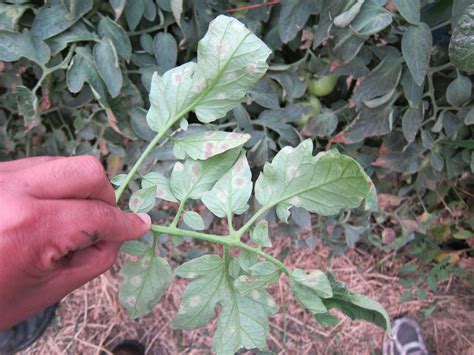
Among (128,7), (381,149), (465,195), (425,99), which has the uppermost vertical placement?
(128,7)

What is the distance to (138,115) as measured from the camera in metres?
0.87

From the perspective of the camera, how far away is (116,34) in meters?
0.76

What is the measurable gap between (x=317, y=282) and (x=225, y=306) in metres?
0.13

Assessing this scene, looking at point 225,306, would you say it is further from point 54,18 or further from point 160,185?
point 54,18

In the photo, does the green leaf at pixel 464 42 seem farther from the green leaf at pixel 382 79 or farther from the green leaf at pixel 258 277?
the green leaf at pixel 258 277

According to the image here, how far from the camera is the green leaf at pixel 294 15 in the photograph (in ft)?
2.33

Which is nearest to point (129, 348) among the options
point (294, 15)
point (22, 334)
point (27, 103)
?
point (22, 334)

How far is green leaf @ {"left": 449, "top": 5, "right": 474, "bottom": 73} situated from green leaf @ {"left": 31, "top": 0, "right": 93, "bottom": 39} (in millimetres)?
537

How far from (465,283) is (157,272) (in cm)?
107

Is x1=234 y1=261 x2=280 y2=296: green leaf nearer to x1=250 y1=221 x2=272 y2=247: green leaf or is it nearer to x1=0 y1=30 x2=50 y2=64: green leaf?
x1=250 y1=221 x2=272 y2=247: green leaf

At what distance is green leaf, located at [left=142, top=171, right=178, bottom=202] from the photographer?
1.82 ft

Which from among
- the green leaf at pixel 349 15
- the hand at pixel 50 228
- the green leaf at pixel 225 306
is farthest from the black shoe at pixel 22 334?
the green leaf at pixel 349 15

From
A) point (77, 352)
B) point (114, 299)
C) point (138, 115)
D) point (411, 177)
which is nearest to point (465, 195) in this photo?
→ point (411, 177)

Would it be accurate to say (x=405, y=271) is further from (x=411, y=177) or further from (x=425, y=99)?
(x=425, y=99)
